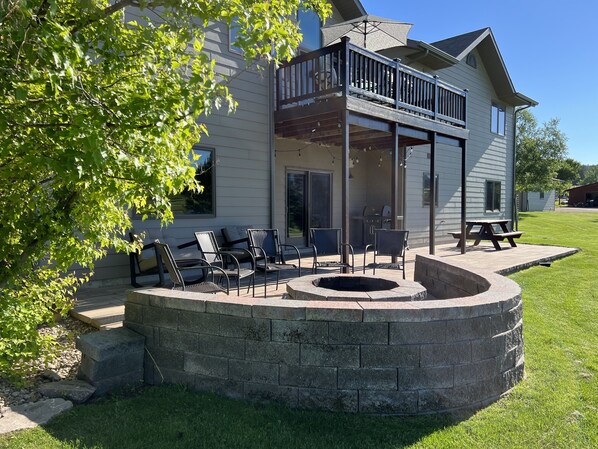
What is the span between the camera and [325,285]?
167 inches

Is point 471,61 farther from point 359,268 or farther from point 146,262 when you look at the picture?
point 146,262

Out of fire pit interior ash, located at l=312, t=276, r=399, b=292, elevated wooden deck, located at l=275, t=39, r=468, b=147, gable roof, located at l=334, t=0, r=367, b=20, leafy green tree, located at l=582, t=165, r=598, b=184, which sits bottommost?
fire pit interior ash, located at l=312, t=276, r=399, b=292

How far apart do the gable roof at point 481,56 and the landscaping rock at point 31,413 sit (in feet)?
34.9

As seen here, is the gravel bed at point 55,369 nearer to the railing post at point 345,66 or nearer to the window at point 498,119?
the railing post at point 345,66

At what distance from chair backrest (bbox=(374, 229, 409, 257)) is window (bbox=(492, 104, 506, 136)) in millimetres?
10921

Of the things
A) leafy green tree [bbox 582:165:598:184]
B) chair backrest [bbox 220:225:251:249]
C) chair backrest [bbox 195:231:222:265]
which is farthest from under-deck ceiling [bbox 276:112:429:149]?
leafy green tree [bbox 582:165:598:184]

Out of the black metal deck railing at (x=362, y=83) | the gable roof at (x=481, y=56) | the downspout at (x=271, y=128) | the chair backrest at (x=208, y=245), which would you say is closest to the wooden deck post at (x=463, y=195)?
the black metal deck railing at (x=362, y=83)

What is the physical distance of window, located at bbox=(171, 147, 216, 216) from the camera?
6.59 meters

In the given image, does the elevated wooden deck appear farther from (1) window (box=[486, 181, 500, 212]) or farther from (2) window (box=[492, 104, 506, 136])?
(2) window (box=[492, 104, 506, 136])

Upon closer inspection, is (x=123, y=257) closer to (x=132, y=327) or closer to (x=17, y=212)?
(x=132, y=327)

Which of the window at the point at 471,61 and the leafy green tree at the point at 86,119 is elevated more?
the window at the point at 471,61

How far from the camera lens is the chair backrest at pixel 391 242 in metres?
6.24

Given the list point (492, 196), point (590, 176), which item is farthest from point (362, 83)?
point (590, 176)

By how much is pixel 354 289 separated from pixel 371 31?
5.66m
